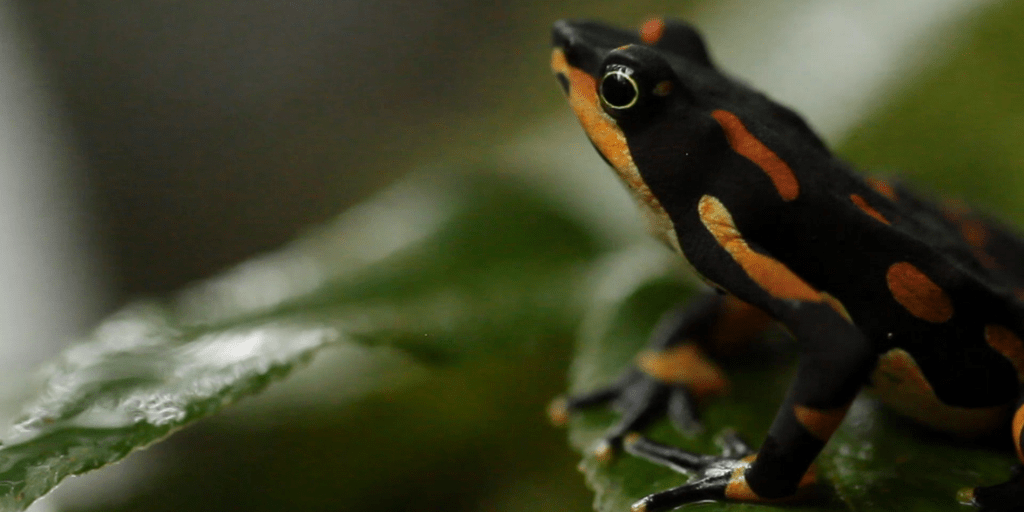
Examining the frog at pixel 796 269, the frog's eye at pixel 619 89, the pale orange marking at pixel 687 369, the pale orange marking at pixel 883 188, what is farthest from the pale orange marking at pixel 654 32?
the pale orange marking at pixel 687 369

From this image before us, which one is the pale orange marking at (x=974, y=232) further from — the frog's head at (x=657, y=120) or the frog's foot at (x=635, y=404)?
the frog's foot at (x=635, y=404)

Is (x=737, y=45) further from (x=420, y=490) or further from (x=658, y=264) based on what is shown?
(x=420, y=490)

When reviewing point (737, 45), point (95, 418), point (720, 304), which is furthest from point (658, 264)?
point (95, 418)

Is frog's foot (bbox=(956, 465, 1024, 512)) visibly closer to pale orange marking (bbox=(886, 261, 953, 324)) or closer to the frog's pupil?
pale orange marking (bbox=(886, 261, 953, 324))

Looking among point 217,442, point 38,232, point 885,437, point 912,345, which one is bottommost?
point 885,437

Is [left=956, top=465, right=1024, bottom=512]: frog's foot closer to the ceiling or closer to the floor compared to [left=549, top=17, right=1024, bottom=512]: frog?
closer to the floor

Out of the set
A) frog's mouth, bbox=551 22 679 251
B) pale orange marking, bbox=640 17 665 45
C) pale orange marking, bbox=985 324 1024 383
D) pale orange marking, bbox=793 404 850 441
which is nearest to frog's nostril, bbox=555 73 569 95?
frog's mouth, bbox=551 22 679 251
